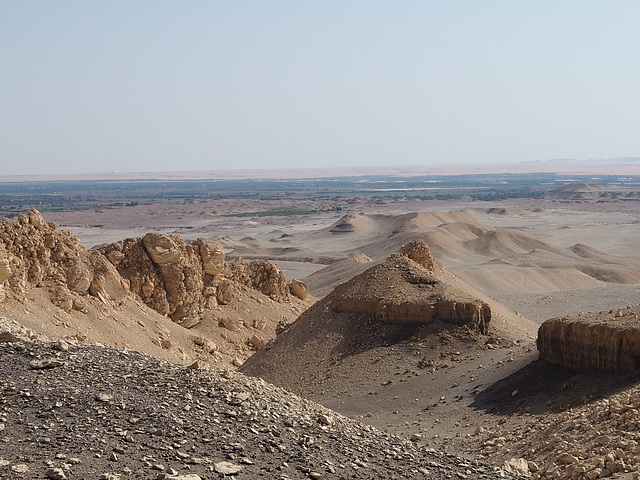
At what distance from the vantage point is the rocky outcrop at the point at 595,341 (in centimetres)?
1373

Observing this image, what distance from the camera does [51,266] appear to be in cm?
1958

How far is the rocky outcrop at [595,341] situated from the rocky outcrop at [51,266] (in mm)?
10638

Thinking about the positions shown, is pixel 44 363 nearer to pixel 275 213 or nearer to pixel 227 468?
pixel 227 468

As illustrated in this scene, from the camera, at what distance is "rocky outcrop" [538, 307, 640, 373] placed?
540 inches

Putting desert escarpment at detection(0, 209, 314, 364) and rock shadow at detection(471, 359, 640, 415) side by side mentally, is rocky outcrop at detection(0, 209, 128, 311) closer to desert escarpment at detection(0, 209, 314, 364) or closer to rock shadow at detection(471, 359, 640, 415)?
desert escarpment at detection(0, 209, 314, 364)

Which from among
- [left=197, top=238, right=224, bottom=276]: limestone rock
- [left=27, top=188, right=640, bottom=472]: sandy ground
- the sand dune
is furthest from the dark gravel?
the sand dune

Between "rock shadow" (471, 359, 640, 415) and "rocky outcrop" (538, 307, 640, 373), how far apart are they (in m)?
0.18

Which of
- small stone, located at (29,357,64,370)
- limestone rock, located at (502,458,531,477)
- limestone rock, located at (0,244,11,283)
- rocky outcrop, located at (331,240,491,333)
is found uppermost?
limestone rock, located at (0,244,11,283)

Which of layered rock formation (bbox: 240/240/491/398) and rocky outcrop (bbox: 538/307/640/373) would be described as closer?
rocky outcrop (bbox: 538/307/640/373)

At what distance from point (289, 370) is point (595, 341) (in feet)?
24.5

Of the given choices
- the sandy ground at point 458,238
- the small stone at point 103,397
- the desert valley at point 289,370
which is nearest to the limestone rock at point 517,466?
the desert valley at point 289,370

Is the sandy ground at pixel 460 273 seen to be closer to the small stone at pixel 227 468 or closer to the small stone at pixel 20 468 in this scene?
the small stone at pixel 227 468

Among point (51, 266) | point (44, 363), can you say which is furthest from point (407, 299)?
point (44, 363)

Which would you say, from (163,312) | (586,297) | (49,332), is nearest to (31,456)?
(49,332)
